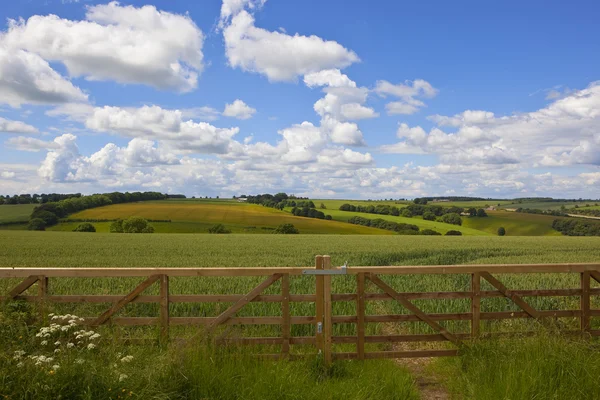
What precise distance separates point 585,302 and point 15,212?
102783 millimetres

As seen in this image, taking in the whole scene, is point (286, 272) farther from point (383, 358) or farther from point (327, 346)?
point (383, 358)

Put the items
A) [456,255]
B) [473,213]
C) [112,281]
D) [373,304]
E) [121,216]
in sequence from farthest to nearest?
[473,213]
[121,216]
[456,255]
[112,281]
[373,304]

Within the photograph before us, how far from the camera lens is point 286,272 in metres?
6.04

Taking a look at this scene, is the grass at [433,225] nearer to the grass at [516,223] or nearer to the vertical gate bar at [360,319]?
the grass at [516,223]

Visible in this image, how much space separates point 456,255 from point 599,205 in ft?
330

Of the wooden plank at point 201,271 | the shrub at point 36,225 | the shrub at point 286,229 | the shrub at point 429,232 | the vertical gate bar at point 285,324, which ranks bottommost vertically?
the shrub at point 429,232

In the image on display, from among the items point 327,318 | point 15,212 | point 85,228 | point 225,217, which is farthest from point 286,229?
point 327,318

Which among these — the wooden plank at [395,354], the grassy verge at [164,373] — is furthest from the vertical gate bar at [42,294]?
the wooden plank at [395,354]

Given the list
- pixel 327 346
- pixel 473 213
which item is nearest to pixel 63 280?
pixel 327 346

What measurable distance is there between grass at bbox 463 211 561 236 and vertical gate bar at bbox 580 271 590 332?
78.8 m

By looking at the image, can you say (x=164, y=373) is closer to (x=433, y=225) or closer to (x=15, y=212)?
(x=433, y=225)

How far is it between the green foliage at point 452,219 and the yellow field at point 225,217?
77.7ft

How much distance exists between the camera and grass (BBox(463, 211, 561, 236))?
7706cm

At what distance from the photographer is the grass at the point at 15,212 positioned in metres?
77.1
